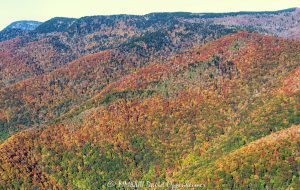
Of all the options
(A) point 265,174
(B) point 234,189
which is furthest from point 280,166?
(B) point 234,189

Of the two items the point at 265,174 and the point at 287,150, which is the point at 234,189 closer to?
the point at 265,174

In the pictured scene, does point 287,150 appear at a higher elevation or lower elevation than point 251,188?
higher

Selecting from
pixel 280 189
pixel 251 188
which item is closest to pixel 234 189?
pixel 251 188

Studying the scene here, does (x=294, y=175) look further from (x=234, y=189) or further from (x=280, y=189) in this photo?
(x=234, y=189)

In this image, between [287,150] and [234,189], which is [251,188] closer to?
[234,189]

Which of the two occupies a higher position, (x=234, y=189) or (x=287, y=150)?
(x=287, y=150)
